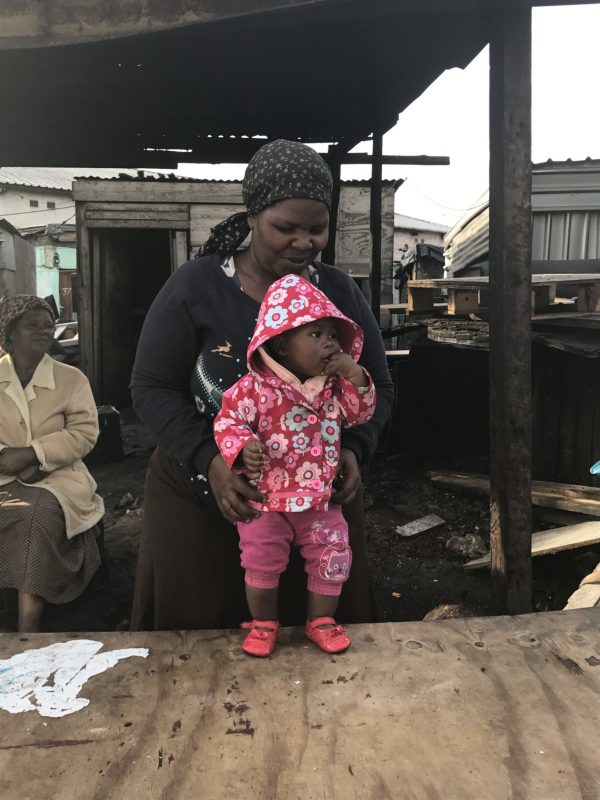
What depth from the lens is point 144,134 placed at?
5840 mm

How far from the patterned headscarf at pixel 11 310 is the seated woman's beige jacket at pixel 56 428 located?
0.13 m

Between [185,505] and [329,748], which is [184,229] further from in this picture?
[329,748]

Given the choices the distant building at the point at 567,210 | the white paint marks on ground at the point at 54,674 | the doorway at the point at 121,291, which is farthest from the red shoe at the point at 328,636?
the distant building at the point at 567,210

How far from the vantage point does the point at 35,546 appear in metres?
3.53

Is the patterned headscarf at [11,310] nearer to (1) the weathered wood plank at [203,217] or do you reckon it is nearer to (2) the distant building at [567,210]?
(1) the weathered wood plank at [203,217]

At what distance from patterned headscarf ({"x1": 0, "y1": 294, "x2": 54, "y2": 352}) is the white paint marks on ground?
255cm

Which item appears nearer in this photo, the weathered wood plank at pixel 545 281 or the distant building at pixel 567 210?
the weathered wood plank at pixel 545 281

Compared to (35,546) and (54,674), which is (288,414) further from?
(35,546)

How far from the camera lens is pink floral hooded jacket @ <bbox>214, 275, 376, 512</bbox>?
1.63m

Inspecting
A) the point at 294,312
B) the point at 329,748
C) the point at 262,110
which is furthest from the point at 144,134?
the point at 329,748

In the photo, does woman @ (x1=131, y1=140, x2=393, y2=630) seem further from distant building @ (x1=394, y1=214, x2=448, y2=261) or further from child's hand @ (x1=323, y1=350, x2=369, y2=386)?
distant building @ (x1=394, y1=214, x2=448, y2=261)

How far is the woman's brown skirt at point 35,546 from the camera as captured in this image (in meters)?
3.51

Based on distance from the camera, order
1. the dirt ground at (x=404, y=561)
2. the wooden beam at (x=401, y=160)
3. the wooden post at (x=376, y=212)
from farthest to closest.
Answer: the wooden beam at (x=401, y=160) → the wooden post at (x=376, y=212) → the dirt ground at (x=404, y=561)

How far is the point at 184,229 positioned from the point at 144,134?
13.4 feet
